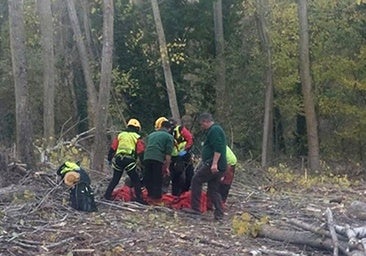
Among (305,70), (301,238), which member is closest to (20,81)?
(301,238)

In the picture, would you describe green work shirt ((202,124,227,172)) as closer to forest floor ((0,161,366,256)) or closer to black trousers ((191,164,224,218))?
black trousers ((191,164,224,218))

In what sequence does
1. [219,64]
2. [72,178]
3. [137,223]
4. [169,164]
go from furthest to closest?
[219,64] → [169,164] → [72,178] → [137,223]

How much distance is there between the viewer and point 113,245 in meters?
10.8

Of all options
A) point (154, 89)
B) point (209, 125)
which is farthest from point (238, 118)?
point (209, 125)

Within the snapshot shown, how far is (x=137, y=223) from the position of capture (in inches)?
488

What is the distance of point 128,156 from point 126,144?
22cm

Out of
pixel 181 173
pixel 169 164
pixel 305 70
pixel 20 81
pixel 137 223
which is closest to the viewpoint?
pixel 137 223

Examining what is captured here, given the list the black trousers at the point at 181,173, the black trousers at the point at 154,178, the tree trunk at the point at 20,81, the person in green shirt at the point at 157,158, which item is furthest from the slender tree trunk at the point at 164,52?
the black trousers at the point at 154,178

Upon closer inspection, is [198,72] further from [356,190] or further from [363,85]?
[356,190]

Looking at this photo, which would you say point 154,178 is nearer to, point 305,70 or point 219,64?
point 305,70

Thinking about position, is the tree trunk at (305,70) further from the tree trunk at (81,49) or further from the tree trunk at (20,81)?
the tree trunk at (20,81)

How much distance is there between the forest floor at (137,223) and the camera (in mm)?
10781

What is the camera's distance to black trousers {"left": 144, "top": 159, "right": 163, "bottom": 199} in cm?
1411

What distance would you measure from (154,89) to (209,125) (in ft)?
62.0
